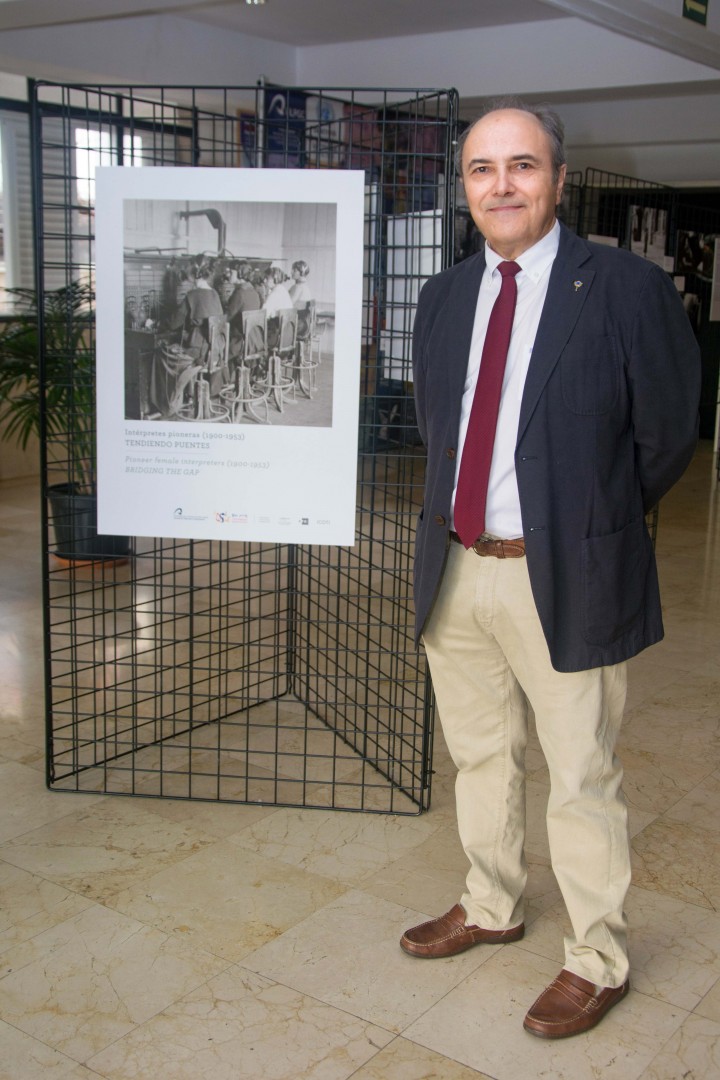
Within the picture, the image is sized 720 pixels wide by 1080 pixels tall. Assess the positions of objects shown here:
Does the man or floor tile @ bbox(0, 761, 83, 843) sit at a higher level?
the man

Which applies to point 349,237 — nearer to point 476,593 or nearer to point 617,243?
point 476,593

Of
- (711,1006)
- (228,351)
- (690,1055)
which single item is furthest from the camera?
(228,351)

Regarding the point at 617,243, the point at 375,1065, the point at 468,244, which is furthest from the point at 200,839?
the point at 617,243

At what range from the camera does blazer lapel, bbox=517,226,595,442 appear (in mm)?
1905

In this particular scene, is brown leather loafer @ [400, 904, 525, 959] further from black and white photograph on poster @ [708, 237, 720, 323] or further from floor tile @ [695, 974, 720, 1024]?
black and white photograph on poster @ [708, 237, 720, 323]

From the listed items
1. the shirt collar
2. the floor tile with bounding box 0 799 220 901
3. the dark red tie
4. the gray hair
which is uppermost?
the gray hair

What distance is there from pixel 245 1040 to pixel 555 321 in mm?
1431

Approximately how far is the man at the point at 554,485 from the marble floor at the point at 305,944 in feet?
0.49

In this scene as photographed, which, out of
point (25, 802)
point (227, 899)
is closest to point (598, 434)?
point (227, 899)

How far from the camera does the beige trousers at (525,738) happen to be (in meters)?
2.02

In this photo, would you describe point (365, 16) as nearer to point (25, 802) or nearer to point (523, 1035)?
point (25, 802)

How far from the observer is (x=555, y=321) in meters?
1.92

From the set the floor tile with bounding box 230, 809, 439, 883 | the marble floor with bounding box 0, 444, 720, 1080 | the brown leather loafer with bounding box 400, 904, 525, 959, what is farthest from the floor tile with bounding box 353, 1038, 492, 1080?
the floor tile with bounding box 230, 809, 439, 883

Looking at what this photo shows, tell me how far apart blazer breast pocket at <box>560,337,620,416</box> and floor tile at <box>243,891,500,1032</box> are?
119 cm
